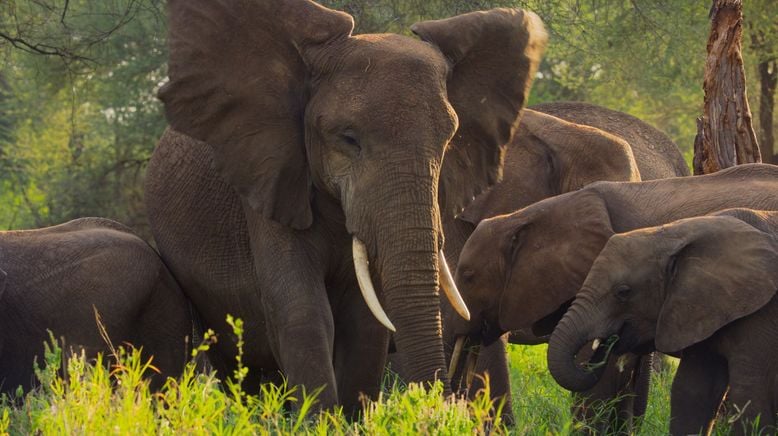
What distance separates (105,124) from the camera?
64.5 ft

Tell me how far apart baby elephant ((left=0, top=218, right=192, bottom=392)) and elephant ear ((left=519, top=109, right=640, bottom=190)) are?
2.81 meters

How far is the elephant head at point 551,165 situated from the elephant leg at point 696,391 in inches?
115

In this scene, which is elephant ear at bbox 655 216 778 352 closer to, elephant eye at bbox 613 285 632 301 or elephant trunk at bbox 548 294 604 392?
elephant eye at bbox 613 285 632 301

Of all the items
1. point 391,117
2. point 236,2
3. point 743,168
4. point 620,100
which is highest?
point 236,2

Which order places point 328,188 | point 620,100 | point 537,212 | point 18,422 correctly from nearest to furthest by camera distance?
point 18,422, point 328,188, point 537,212, point 620,100

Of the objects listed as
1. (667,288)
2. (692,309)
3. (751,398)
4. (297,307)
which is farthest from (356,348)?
(751,398)

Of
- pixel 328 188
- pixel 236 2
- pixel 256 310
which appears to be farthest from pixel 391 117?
pixel 256 310

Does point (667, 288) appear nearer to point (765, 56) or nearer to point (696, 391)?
point (696, 391)

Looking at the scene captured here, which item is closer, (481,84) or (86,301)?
(481,84)

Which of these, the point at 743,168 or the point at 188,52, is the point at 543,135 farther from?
the point at 188,52

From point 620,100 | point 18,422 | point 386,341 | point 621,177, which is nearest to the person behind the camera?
point 18,422

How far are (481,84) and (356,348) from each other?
1.34 metres

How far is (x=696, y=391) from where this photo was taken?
6.31m

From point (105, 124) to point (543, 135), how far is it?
11.1 metres
